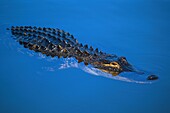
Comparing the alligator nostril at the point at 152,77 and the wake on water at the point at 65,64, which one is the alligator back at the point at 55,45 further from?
the alligator nostril at the point at 152,77

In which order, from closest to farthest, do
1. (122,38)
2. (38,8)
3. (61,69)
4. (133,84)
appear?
(133,84)
(61,69)
(122,38)
(38,8)

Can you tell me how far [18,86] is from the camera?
3482 mm

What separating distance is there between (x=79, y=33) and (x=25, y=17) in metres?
1.65

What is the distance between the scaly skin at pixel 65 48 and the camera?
3.61 meters

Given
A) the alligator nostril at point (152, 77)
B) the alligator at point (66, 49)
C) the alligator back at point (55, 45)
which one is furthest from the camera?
the alligator back at point (55, 45)

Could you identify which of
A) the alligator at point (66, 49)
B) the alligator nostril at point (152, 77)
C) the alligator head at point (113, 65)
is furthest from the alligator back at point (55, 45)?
the alligator nostril at point (152, 77)

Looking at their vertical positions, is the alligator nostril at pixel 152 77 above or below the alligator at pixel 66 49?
below

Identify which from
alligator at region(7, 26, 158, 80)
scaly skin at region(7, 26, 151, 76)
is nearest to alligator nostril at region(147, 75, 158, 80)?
alligator at region(7, 26, 158, 80)

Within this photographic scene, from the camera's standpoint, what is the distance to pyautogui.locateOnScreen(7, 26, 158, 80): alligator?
360cm

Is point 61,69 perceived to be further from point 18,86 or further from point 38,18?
point 38,18

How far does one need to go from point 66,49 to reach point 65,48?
1.3 inches

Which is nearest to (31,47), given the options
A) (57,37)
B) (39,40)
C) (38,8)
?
(39,40)

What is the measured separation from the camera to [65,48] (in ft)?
13.3

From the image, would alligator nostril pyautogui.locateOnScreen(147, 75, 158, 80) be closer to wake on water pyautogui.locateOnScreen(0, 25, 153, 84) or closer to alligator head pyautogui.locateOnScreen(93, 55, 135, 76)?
wake on water pyautogui.locateOnScreen(0, 25, 153, 84)
